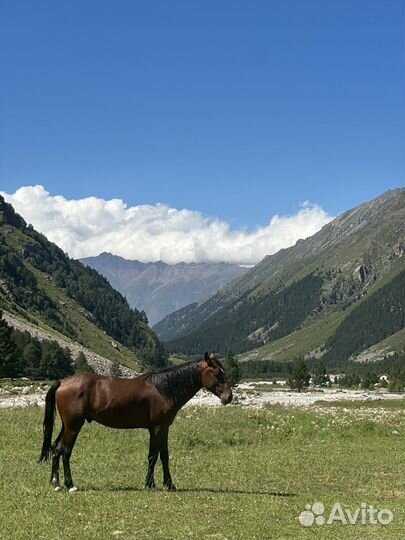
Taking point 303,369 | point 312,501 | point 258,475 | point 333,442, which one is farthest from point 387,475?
point 303,369

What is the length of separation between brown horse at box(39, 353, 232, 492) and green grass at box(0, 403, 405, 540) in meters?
1.10

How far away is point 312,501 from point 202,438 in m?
12.2

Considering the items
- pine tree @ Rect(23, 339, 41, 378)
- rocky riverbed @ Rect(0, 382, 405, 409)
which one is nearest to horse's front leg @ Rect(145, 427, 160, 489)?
rocky riverbed @ Rect(0, 382, 405, 409)

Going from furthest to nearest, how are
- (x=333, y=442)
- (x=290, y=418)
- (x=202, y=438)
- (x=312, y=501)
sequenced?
(x=290, y=418) → (x=333, y=442) → (x=202, y=438) → (x=312, y=501)

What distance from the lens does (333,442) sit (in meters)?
30.0

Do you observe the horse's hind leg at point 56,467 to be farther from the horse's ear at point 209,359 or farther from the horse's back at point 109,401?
the horse's ear at point 209,359

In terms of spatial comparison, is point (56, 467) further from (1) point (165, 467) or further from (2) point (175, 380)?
(2) point (175, 380)

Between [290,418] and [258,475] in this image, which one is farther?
[290,418]

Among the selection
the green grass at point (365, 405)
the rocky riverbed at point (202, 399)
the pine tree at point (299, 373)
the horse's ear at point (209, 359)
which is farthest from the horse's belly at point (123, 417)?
the pine tree at point (299, 373)

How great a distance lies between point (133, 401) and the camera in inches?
648

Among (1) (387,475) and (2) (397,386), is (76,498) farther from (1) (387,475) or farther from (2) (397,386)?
(2) (397,386)

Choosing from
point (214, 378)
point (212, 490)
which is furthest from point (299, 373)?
point (214, 378)

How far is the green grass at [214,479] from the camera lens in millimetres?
12406

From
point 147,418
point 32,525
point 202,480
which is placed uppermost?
point 147,418
